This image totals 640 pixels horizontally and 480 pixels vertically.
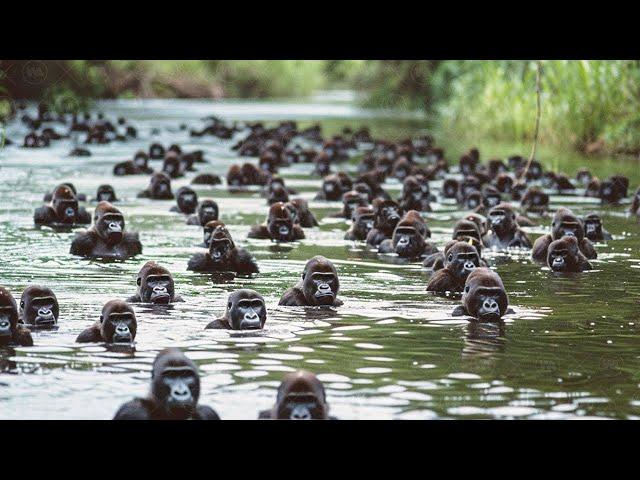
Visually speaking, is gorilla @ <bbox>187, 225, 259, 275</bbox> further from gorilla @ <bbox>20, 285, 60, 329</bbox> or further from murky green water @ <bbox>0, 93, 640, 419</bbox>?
gorilla @ <bbox>20, 285, 60, 329</bbox>

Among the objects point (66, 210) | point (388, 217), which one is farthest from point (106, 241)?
point (388, 217)

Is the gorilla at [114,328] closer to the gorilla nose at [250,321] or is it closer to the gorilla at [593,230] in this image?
the gorilla nose at [250,321]

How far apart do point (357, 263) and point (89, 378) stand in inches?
268

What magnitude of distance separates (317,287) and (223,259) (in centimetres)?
267

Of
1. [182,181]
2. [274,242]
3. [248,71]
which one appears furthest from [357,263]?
[248,71]

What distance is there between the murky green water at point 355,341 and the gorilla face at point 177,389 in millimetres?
523

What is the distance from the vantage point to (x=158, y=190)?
24391 millimetres

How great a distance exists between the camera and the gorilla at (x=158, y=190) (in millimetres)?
24391

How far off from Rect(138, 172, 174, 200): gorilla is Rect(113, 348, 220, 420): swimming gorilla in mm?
15651

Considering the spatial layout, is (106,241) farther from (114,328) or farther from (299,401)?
(299,401)

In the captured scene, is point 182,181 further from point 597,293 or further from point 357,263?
point 597,293

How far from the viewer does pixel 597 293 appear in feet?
47.7

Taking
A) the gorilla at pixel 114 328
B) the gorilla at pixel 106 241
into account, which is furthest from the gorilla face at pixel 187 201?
the gorilla at pixel 114 328

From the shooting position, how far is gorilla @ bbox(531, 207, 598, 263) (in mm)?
17094
